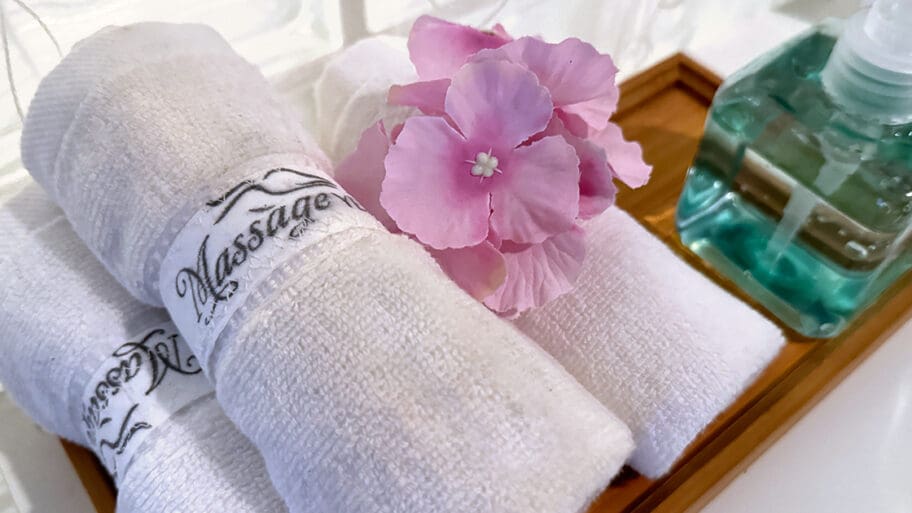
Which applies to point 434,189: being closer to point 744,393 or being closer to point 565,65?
point 565,65

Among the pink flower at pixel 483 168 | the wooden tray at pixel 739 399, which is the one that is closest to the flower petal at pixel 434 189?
the pink flower at pixel 483 168

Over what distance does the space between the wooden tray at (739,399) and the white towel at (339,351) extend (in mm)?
92

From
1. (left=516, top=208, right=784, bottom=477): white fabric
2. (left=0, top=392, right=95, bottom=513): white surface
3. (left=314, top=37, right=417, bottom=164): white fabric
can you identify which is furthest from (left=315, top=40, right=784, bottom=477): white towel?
(left=0, top=392, right=95, bottom=513): white surface

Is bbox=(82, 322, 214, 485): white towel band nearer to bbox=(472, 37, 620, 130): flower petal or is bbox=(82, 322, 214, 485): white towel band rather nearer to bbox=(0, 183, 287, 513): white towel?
bbox=(0, 183, 287, 513): white towel

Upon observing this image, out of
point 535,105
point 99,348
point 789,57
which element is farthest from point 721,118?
point 99,348

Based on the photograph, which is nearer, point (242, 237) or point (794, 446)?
point (242, 237)

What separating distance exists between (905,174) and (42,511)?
1.25 feet

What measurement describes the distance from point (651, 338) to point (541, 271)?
0.16ft

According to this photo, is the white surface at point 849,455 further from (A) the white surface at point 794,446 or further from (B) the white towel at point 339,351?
(B) the white towel at point 339,351

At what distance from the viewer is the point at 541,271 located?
27cm

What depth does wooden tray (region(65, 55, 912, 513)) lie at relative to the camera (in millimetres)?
307

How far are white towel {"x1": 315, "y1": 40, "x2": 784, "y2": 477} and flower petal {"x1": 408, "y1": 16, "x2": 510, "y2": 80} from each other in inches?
3.2

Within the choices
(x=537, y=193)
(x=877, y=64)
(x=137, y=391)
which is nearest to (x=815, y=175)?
(x=877, y=64)

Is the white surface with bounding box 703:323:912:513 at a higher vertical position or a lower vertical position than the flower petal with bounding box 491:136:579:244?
lower
